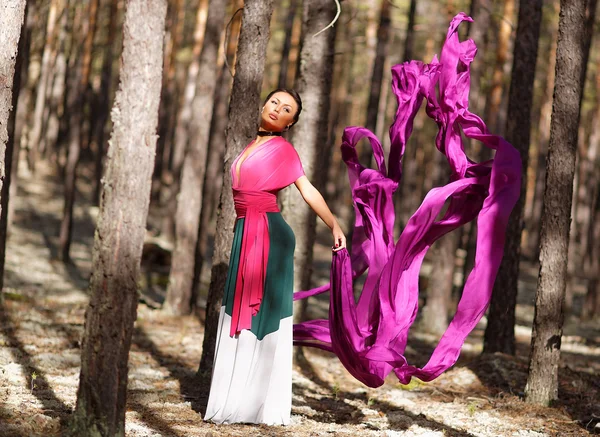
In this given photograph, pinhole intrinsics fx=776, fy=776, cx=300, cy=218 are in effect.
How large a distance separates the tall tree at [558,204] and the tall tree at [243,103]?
2975 millimetres

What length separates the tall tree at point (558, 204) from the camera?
7.74 metres

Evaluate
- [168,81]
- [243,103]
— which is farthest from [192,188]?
[168,81]

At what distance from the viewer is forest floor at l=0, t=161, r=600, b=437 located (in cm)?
619

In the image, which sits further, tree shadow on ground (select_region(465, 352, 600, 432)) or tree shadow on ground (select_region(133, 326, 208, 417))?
tree shadow on ground (select_region(465, 352, 600, 432))

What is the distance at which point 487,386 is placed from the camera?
9.02 m

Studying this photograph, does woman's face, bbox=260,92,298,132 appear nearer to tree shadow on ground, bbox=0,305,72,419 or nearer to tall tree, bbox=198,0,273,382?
tall tree, bbox=198,0,273,382

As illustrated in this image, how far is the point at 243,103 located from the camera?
24.7ft

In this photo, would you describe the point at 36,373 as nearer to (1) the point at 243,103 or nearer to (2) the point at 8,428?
(2) the point at 8,428

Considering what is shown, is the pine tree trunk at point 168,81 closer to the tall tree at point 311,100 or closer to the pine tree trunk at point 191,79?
the pine tree trunk at point 191,79

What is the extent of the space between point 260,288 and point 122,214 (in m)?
1.68

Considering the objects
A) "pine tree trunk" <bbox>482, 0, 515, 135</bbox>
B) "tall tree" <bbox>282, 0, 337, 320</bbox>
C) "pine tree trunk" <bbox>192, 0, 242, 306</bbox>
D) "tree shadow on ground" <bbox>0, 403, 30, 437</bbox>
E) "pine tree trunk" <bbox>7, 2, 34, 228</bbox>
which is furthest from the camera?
"pine tree trunk" <bbox>482, 0, 515, 135</bbox>

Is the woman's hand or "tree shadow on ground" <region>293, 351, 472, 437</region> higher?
the woman's hand

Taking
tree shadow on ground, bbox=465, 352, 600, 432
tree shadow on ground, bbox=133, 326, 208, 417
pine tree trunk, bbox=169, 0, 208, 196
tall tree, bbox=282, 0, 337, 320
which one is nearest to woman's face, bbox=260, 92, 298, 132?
tree shadow on ground, bbox=133, 326, 208, 417

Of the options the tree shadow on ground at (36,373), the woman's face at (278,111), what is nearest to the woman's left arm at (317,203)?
the woman's face at (278,111)
